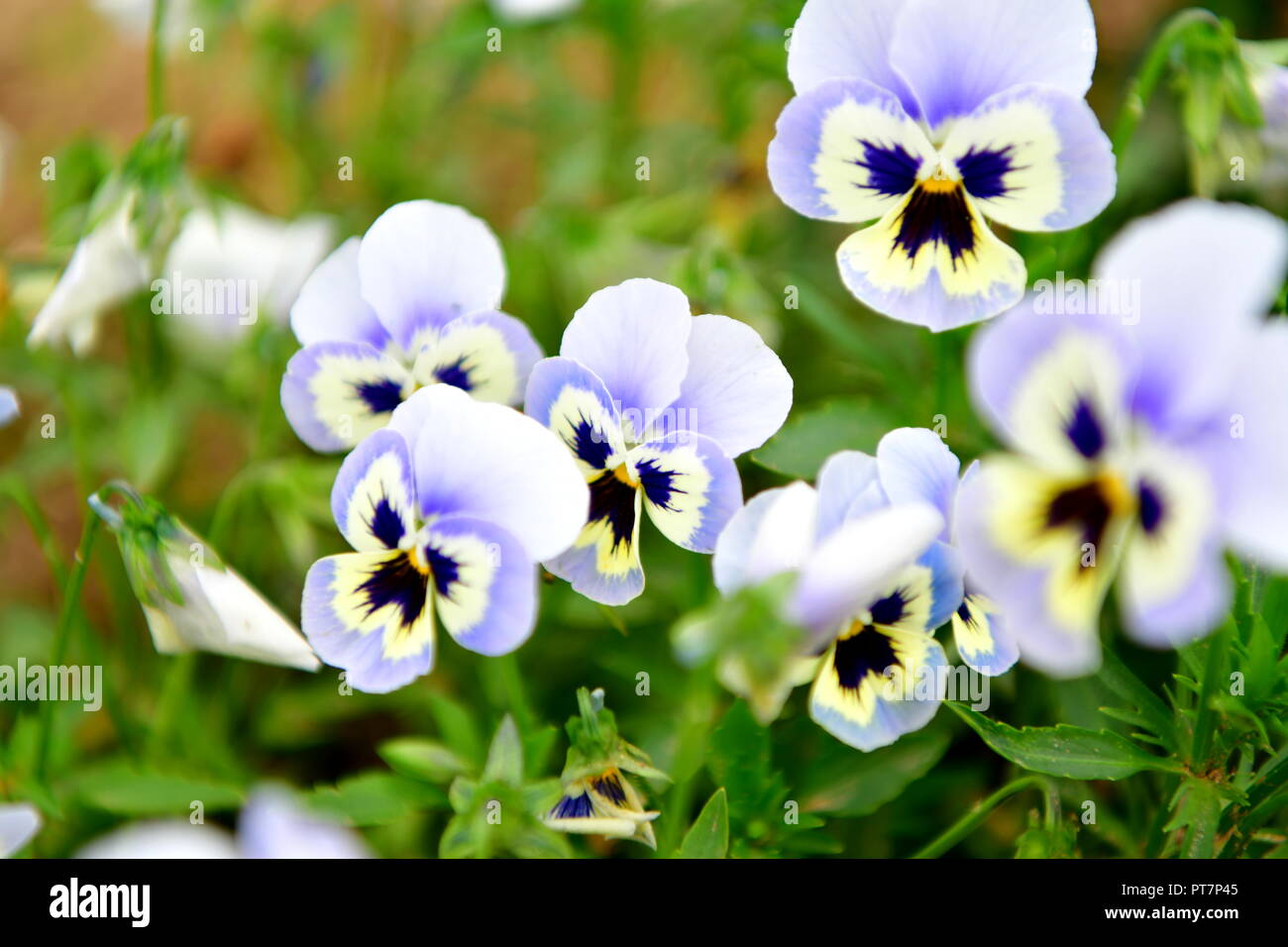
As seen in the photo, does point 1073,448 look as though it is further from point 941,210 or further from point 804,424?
point 804,424

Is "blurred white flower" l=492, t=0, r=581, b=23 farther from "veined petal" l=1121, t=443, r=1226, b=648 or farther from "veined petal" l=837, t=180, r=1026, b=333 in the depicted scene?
"veined petal" l=1121, t=443, r=1226, b=648

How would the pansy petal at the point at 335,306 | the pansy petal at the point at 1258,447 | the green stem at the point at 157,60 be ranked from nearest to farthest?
the pansy petal at the point at 1258,447 < the pansy petal at the point at 335,306 < the green stem at the point at 157,60

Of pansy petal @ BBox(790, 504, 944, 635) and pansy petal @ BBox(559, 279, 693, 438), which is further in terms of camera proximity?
pansy petal @ BBox(559, 279, 693, 438)

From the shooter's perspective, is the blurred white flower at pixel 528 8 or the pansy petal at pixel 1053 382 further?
the blurred white flower at pixel 528 8

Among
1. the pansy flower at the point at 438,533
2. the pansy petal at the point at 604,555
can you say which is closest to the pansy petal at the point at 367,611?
the pansy flower at the point at 438,533

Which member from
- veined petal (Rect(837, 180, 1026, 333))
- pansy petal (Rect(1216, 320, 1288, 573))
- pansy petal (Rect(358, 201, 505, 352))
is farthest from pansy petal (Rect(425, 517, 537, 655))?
pansy petal (Rect(1216, 320, 1288, 573))

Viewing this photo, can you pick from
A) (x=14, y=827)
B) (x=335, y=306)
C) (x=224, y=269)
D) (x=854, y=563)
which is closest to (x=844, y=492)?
(x=854, y=563)

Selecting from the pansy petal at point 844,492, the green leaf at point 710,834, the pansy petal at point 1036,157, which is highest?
the pansy petal at point 1036,157

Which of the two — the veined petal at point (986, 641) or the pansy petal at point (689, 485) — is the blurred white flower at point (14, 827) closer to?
the pansy petal at point (689, 485)
